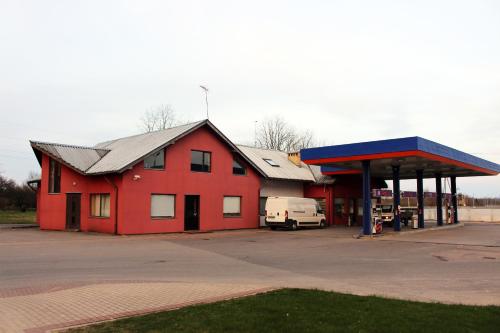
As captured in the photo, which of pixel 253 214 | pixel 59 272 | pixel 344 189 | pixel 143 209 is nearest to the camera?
pixel 59 272

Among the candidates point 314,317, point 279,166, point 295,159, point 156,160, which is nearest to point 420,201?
point 279,166

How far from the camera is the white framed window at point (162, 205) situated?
87.2 feet

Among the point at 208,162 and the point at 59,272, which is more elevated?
the point at 208,162

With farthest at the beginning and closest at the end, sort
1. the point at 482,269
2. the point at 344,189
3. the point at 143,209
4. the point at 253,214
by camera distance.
Answer: the point at 344,189, the point at 253,214, the point at 143,209, the point at 482,269

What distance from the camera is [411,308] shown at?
7.66 m

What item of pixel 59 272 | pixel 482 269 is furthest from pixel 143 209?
pixel 482 269

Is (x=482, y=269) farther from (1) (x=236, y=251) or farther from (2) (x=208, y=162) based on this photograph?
(2) (x=208, y=162)

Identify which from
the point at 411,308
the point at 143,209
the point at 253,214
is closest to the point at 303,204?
the point at 253,214

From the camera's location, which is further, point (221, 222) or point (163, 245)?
point (221, 222)

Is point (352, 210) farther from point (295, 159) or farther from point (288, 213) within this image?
point (288, 213)

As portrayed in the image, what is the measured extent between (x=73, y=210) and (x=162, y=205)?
5.97 meters

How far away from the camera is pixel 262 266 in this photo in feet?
46.2

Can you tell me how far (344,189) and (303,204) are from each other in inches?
293

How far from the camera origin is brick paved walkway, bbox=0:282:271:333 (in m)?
7.33
